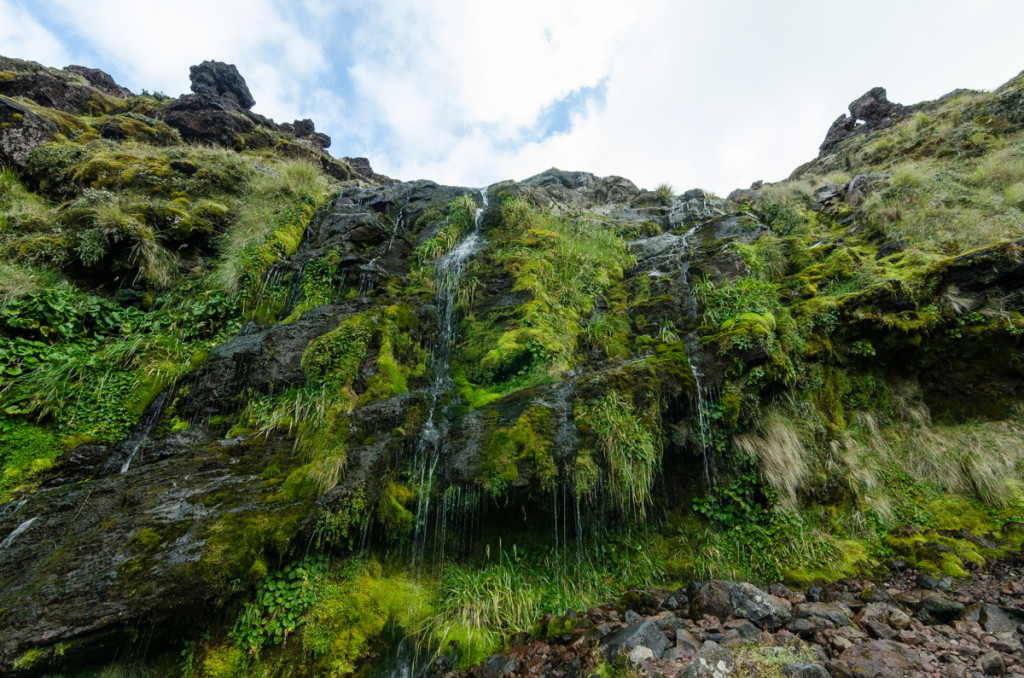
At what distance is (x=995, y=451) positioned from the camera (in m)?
5.66

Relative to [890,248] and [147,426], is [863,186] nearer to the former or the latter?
[890,248]

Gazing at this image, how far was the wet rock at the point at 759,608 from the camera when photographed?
3533 millimetres

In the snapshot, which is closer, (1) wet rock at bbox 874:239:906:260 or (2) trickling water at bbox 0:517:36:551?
(2) trickling water at bbox 0:517:36:551

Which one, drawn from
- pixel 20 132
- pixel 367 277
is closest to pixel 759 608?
pixel 367 277

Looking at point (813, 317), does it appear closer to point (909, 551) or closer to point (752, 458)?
point (752, 458)

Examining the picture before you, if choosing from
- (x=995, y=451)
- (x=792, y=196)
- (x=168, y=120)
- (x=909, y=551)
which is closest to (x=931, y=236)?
(x=995, y=451)

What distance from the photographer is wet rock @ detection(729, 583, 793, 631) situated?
11.6 ft

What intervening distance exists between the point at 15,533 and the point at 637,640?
6.45m

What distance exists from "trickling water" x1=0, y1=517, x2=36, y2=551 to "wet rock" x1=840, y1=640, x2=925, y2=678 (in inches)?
304

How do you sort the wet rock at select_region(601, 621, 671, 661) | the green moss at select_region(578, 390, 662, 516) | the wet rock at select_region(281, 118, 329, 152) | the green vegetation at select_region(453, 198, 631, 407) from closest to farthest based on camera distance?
1. the wet rock at select_region(601, 621, 671, 661)
2. the green moss at select_region(578, 390, 662, 516)
3. the green vegetation at select_region(453, 198, 631, 407)
4. the wet rock at select_region(281, 118, 329, 152)

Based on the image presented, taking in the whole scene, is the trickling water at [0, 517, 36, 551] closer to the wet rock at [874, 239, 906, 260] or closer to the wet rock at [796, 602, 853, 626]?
the wet rock at [796, 602, 853, 626]

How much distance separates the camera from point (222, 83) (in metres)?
26.2

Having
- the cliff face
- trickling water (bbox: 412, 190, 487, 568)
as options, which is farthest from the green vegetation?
trickling water (bbox: 412, 190, 487, 568)

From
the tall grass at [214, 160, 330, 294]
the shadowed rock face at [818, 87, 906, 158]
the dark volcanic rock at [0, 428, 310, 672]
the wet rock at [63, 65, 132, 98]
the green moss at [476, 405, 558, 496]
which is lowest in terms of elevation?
the dark volcanic rock at [0, 428, 310, 672]
